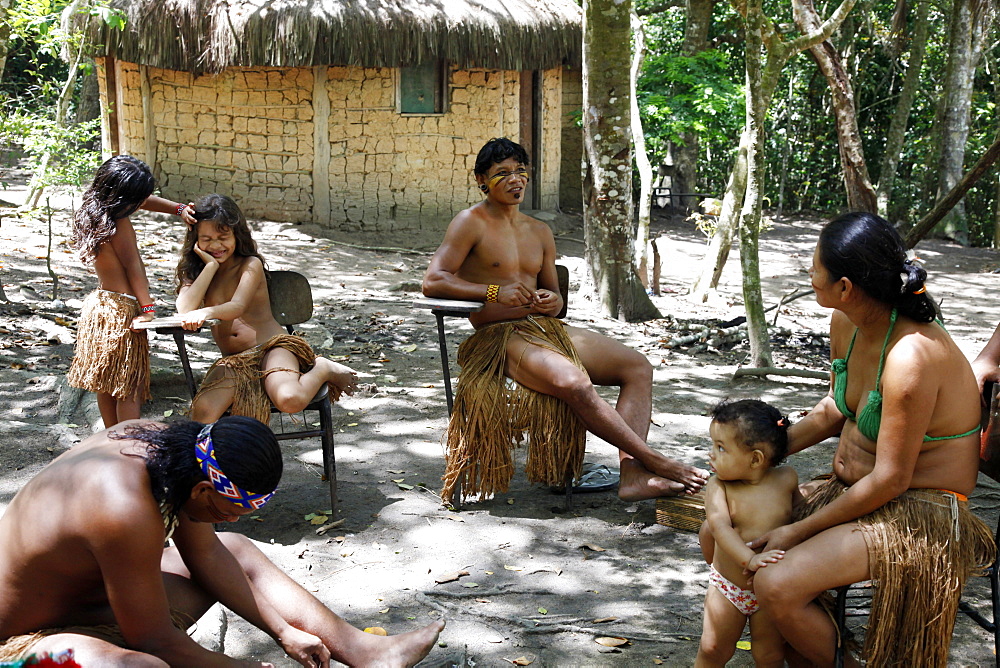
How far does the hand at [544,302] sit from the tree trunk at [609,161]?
3631mm

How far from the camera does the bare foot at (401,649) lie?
2.55 meters

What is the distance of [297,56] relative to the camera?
1067 centimetres

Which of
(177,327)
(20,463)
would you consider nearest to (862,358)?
(177,327)

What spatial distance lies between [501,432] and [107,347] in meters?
1.78

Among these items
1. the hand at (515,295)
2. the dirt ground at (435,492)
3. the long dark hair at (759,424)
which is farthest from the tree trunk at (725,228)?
the long dark hair at (759,424)

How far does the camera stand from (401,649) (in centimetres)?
259

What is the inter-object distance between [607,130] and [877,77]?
10.7 metres

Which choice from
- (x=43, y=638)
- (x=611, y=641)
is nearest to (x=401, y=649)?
(x=611, y=641)

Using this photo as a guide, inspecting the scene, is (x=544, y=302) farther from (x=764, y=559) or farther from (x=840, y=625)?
(x=840, y=625)

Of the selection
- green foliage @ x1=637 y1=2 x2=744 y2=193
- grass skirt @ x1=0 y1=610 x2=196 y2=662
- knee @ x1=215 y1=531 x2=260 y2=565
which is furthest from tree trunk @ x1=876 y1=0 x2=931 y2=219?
grass skirt @ x1=0 y1=610 x2=196 y2=662

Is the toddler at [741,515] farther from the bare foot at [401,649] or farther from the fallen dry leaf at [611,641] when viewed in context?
Result: the bare foot at [401,649]

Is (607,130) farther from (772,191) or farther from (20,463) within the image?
(772,191)

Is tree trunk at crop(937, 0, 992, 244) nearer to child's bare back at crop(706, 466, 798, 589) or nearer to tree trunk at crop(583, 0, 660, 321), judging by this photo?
tree trunk at crop(583, 0, 660, 321)

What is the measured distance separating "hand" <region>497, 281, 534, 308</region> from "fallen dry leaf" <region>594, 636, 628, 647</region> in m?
1.58
